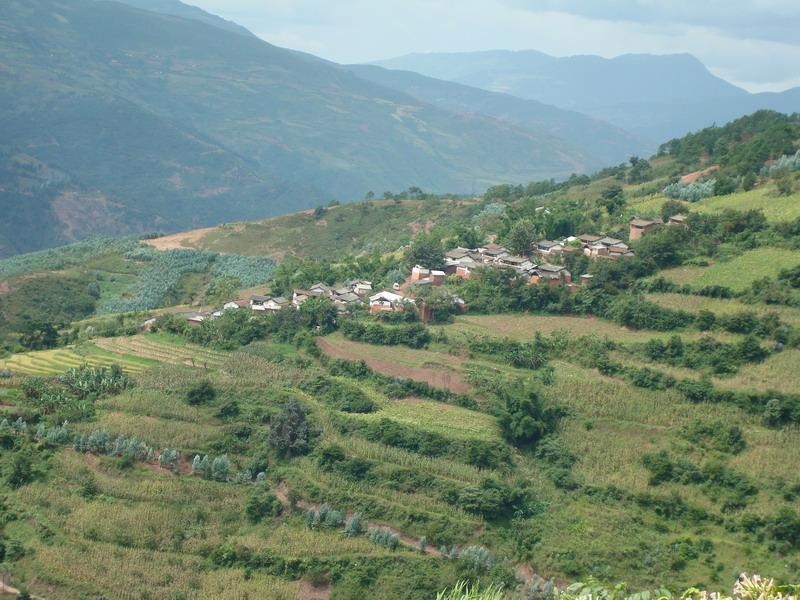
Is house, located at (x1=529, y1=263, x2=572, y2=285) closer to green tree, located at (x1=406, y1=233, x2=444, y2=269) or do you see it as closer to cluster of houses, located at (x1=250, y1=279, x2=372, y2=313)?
green tree, located at (x1=406, y1=233, x2=444, y2=269)

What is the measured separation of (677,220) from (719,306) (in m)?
9.19

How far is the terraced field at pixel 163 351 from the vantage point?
35531mm

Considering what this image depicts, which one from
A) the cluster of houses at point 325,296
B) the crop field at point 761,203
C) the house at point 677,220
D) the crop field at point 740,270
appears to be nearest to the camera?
the crop field at point 740,270

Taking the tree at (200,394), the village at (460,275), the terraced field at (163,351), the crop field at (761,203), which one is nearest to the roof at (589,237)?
the village at (460,275)

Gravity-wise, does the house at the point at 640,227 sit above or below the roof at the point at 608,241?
above

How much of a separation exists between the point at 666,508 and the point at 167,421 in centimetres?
1496

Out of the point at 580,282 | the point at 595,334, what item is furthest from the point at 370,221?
the point at 595,334

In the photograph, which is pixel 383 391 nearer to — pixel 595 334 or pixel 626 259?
pixel 595 334

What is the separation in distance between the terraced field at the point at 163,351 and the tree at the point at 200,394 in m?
3.21

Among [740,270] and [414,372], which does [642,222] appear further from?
[414,372]

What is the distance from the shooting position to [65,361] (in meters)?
35.8

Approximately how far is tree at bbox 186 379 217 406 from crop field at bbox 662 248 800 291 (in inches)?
697

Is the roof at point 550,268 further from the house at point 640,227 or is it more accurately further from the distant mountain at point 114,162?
the distant mountain at point 114,162

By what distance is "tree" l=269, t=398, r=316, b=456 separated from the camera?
2902cm
